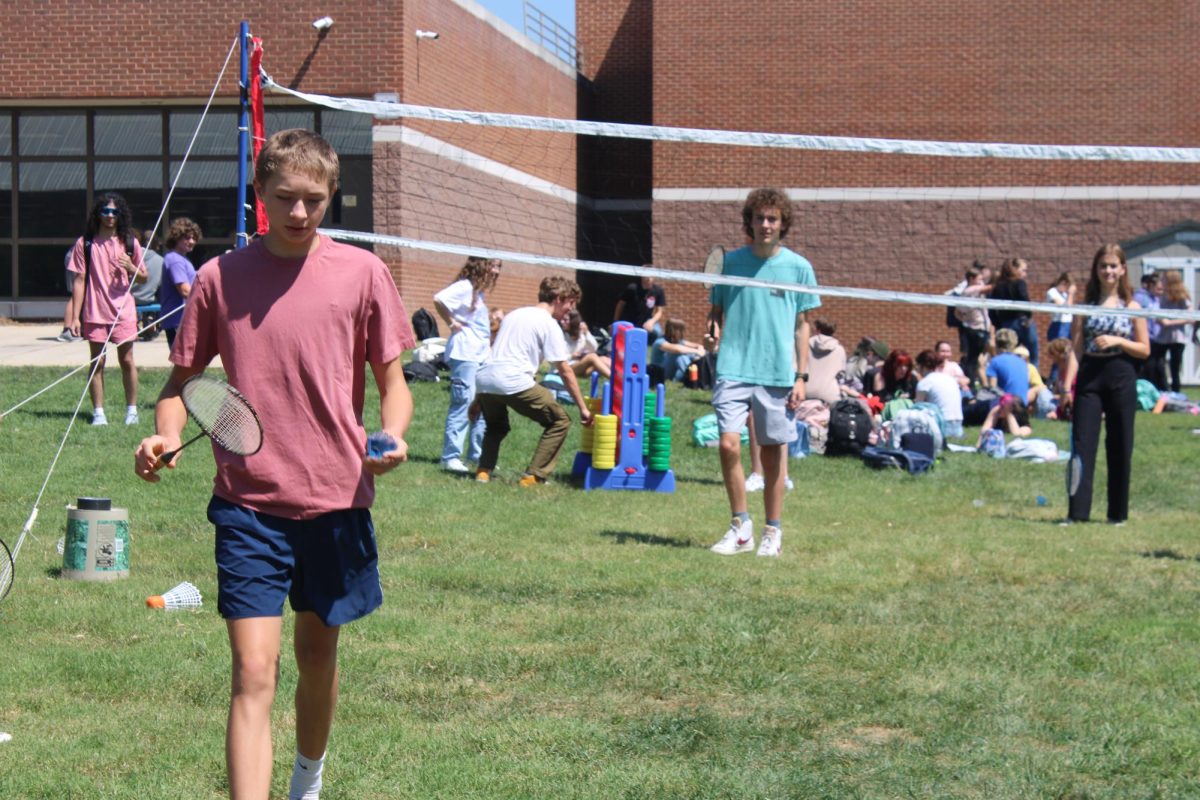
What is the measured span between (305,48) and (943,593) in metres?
19.0

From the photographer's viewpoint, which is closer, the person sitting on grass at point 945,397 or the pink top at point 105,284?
Answer: the pink top at point 105,284

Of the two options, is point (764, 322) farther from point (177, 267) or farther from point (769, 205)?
point (177, 267)

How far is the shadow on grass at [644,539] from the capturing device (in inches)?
364

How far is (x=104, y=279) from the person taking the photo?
1298 cm

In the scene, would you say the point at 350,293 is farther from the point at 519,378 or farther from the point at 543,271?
the point at 543,271

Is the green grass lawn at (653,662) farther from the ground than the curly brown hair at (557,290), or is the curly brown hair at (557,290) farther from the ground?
the curly brown hair at (557,290)

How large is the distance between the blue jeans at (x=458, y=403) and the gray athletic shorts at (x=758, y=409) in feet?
13.7

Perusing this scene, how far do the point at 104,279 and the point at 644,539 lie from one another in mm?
6168

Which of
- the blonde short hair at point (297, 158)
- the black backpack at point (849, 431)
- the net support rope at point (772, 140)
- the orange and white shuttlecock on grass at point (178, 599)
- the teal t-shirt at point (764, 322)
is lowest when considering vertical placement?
the orange and white shuttlecock on grass at point (178, 599)

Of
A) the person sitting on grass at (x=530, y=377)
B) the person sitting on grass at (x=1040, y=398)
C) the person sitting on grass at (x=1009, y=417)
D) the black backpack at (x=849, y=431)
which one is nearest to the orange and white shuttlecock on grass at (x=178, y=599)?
the person sitting on grass at (x=530, y=377)

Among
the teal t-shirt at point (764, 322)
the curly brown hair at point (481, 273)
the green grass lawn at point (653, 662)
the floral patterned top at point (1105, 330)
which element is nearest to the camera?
the green grass lawn at point (653, 662)

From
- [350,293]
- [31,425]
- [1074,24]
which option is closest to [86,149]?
[31,425]

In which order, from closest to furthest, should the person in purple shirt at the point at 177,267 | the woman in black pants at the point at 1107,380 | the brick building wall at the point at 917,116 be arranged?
the woman in black pants at the point at 1107,380 → the person in purple shirt at the point at 177,267 → the brick building wall at the point at 917,116

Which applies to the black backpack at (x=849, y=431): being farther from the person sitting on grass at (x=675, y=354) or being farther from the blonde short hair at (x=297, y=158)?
the blonde short hair at (x=297, y=158)
